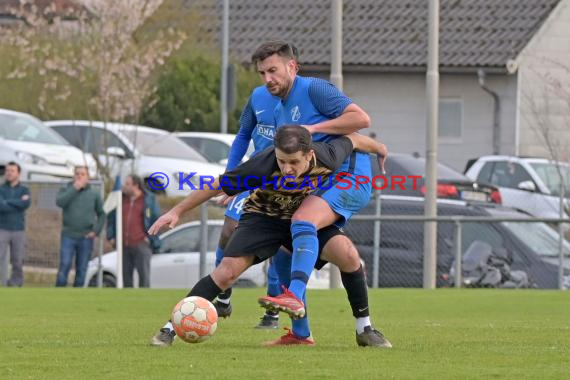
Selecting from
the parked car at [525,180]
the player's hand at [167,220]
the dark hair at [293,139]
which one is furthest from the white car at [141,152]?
the dark hair at [293,139]

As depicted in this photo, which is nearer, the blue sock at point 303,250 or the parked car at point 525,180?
the blue sock at point 303,250

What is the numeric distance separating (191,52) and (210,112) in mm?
2137

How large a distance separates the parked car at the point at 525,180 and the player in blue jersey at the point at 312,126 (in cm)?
1612

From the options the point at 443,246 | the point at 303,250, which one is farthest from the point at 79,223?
the point at 303,250

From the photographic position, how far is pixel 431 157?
21453mm

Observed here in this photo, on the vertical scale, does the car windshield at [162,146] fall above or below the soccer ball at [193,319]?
above

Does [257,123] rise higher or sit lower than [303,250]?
higher

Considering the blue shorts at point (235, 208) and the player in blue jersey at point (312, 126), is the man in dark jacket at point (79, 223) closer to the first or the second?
the blue shorts at point (235, 208)

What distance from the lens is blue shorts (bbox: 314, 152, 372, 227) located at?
8953 millimetres

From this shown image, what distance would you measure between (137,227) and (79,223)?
84cm

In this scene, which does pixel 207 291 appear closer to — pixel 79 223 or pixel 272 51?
pixel 272 51

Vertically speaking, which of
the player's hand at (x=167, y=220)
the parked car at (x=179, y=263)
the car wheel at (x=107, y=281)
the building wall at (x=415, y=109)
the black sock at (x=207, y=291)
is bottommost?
the car wheel at (x=107, y=281)

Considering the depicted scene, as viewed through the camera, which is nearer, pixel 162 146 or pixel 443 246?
pixel 443 246

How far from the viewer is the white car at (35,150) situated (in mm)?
25047
